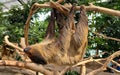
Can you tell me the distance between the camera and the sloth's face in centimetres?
261

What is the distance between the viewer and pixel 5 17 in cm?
684

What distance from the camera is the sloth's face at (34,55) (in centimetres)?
261

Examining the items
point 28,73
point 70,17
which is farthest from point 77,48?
point 28,73

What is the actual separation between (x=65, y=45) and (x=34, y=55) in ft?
1.15

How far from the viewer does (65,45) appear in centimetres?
283

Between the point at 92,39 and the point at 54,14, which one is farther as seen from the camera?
the point at 92,39

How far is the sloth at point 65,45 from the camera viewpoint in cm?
272

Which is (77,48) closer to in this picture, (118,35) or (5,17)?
(118,35)

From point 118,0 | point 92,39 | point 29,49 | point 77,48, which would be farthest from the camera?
point 92,39

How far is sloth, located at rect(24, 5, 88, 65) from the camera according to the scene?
2725mm

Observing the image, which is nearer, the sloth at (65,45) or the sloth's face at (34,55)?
the sloth's face at (34,55)

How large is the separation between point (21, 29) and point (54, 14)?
11.6 ft

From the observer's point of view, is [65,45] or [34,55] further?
[65,45]

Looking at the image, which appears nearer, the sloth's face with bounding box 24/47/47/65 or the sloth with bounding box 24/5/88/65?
the sloth's face with bounding box 24/47/47/65
